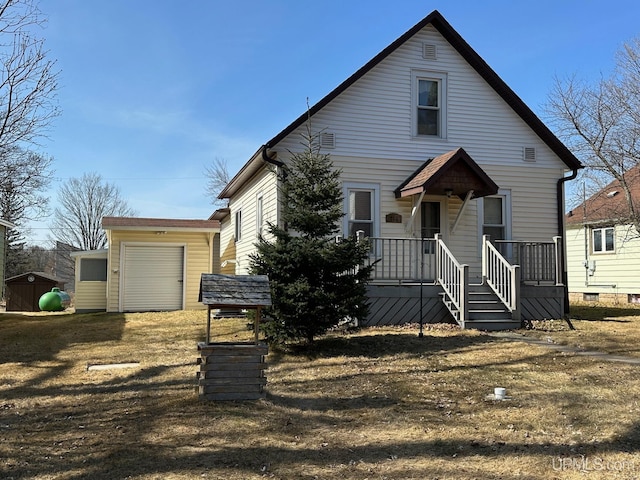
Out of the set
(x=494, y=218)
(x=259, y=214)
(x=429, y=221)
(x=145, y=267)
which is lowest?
(x=145, y=267)

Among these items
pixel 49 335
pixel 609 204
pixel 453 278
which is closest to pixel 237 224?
pixel 49 335

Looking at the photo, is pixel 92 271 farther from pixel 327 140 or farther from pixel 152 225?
pixel 327 140

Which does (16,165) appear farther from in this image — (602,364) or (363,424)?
(602,364)

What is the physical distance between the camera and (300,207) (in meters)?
8.96

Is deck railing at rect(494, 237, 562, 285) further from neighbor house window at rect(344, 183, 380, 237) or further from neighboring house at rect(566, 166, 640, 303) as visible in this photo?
neighboring house at rect(566, 166, 640, 303)

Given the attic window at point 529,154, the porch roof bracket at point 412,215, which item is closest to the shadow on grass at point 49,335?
the porch roof bracket at point 412,215

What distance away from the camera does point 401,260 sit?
497 inches

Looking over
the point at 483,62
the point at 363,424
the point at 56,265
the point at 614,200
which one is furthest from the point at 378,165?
the point at 56,265

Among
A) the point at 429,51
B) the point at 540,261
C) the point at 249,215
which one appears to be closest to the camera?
the point at 540,261

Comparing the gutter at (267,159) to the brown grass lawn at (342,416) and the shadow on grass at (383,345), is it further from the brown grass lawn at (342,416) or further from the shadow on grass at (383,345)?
the brown grass lawn at (342,416)

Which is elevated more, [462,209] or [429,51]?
[429,51]

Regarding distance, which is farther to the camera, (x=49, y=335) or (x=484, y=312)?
(x=49, y=335)

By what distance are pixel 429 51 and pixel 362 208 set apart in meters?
4.37

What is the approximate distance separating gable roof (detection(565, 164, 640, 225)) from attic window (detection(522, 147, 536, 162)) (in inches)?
292
